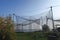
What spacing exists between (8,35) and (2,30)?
459 millimetres

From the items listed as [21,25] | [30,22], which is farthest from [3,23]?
[30,22]

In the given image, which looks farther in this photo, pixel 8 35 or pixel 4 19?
pixel 4 19

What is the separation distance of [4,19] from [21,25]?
2382cm

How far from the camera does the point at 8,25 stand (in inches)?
400

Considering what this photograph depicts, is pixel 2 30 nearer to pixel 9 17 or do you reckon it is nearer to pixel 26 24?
pixel 9 17

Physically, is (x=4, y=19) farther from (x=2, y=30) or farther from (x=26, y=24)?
(x=26, y=24)

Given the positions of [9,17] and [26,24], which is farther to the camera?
[26,24]

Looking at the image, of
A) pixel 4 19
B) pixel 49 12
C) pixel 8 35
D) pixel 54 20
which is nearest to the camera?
pixel 8 35

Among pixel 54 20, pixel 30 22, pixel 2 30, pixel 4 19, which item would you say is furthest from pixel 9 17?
pixel 30 22

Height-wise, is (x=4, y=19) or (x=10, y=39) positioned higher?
(x=4, y=19)

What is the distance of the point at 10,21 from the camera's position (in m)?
10.4

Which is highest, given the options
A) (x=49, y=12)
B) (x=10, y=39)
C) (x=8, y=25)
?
(x=49, y=12)

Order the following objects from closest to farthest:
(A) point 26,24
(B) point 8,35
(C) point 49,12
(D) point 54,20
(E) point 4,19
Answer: (B) point 8,35 < (E) point 4,19 < (D) point 54,20 < (C) point 49,12 < (A) point 26,24

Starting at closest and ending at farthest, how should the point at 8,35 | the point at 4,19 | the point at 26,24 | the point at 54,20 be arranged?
1. the point at 8,35
2. the point at 4,19
3. the point at 54,20
4. the point at 26,24
